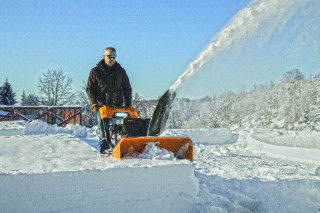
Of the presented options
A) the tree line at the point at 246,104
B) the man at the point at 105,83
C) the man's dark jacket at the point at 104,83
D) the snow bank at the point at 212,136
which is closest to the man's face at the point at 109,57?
the man at the point at 105,83

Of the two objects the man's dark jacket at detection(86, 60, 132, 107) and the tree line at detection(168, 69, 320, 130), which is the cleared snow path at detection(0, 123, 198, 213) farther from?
the tree line at detection(168, 69, 320, 130)

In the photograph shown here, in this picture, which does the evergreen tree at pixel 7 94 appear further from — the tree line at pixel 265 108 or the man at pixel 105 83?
the man at pixel 105 83

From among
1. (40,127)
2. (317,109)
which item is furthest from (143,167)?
(317,109)

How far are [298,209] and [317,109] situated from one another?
33.0 m

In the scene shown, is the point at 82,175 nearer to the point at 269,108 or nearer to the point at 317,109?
the point at 317,109

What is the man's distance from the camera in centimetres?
459

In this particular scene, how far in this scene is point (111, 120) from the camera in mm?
4277

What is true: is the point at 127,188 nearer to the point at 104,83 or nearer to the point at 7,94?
the point at 104,83

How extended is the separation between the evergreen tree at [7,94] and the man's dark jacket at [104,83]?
129 feet

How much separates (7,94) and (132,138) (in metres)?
41.6

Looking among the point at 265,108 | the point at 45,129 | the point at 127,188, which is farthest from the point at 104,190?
the point at 265,108

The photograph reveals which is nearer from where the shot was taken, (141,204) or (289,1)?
(141,204)

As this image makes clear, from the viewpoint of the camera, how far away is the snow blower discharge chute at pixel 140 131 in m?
3.50

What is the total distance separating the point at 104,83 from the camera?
471 centimetres
